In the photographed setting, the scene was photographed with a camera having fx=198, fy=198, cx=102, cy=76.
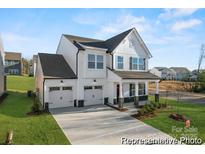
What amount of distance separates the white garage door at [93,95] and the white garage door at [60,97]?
156 centimetres

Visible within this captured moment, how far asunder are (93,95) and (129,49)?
6456mm

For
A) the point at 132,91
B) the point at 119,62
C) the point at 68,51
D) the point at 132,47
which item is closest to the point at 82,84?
the point at 68,51

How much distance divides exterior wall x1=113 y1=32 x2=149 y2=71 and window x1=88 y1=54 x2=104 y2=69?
153 centimetres

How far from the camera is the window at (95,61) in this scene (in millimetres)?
19516

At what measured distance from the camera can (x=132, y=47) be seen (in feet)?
72.6

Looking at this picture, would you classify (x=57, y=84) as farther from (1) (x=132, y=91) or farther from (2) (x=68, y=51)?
(1) (x=132, y=91)

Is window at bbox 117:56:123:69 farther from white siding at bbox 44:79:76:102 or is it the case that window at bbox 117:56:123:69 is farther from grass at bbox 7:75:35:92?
grass at bbox 7:75:35:92

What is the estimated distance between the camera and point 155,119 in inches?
564

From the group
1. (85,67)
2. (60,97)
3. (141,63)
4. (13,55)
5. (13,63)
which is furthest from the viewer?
(13,55)

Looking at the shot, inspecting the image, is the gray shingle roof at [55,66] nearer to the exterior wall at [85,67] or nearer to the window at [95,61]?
the exterior wall at [85,67]

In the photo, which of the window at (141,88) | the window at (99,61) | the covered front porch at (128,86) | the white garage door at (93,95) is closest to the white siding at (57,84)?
the white garage door at (93,95)
